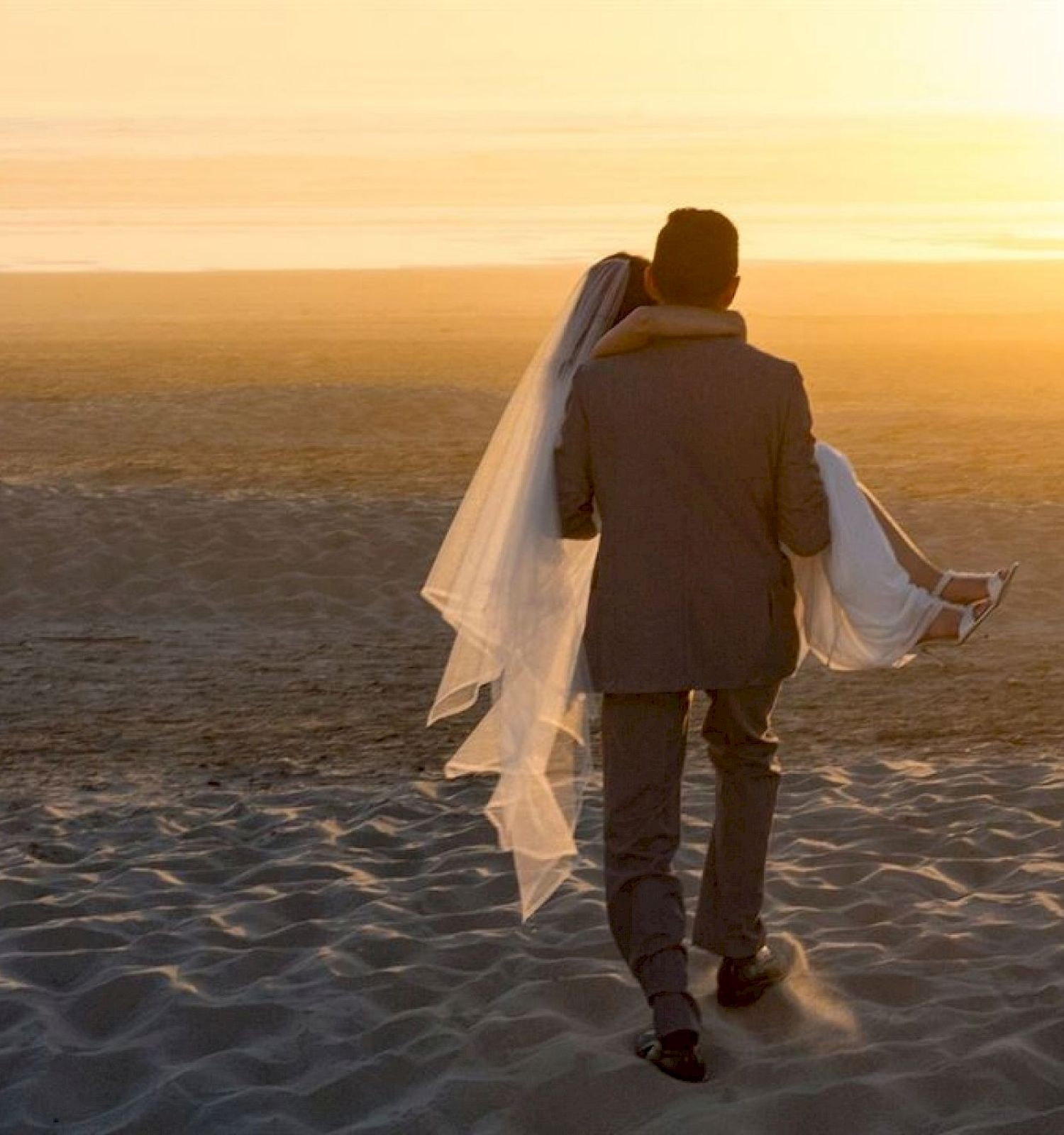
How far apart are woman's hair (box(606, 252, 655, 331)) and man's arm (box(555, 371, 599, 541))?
262 mm

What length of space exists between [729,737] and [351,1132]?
131cm

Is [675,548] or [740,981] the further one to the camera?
[740,981]

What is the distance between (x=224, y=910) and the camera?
261 inches

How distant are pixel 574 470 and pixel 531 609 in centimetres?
40

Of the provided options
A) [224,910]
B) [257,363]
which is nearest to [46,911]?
[224,910]

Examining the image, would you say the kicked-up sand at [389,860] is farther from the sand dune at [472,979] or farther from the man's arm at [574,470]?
the man's arm at [574,470]

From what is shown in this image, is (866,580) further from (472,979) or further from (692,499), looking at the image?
(472,979)

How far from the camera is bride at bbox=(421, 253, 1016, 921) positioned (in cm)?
512

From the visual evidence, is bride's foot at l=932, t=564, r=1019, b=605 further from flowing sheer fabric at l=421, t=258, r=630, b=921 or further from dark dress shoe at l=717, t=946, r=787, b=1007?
dark dress shoe at l=717, t=946, r=787, b=1007

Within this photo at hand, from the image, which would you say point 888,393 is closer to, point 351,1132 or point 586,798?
point 586,798

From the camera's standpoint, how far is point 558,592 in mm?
5328

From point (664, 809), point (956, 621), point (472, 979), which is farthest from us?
point (472, 979)

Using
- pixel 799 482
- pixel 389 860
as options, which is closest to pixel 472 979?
pixel 389 860

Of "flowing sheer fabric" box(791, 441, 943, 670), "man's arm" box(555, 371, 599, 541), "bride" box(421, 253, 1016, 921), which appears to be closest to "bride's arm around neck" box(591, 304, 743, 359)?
"bride" box(421, 253, 1016, 921)
